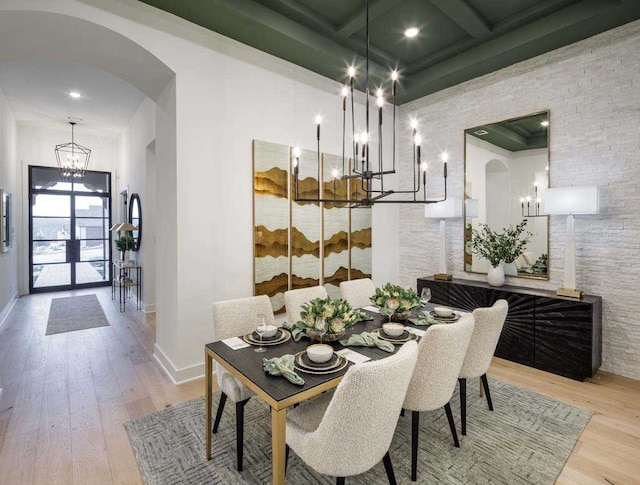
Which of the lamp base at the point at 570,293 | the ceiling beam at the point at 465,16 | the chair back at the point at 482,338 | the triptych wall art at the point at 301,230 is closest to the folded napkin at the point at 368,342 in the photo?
the chair back at the point at 482,338

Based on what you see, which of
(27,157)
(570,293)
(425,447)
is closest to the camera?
(425,447)

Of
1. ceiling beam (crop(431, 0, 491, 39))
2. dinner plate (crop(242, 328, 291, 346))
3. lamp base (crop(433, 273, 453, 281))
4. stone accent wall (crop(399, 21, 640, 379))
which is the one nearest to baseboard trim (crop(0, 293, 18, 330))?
dinner plate (crop(242, 328, 291, 346))

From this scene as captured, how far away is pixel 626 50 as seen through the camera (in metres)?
3.03

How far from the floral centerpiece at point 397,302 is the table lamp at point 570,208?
1.82 metres

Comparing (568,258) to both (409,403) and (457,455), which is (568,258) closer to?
(457,455)

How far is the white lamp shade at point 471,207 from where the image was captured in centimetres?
418

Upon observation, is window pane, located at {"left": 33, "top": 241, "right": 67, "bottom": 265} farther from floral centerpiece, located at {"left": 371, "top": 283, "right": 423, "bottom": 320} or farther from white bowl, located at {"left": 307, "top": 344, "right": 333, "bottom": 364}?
white bowl, located at {"left": 307, "top": 344, "right": 333, "bottom": 364}

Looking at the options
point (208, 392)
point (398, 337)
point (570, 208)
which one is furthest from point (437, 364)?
point (570, 208)

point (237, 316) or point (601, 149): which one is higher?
point (601, 149)

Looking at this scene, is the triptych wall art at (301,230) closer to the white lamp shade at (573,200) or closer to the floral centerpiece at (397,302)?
the floral centerpiece at (397,302)

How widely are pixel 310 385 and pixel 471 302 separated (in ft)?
9.57

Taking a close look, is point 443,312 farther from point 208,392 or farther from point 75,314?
point 75,314

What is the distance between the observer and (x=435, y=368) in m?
1.76

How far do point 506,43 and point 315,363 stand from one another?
380cm
